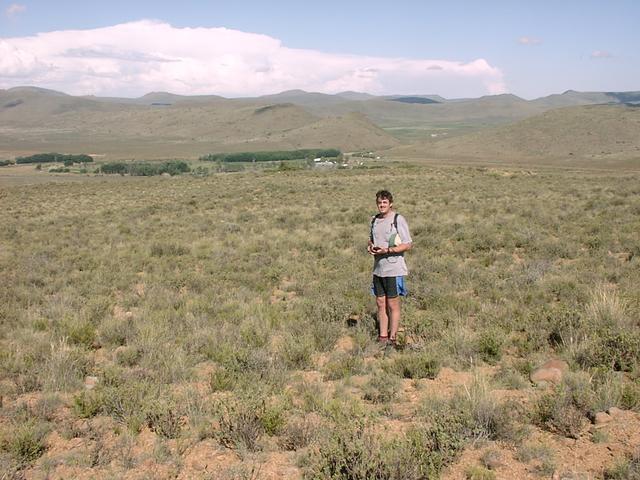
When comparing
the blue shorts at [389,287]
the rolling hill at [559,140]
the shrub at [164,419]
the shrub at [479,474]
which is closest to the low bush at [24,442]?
the shrub at [164,419]

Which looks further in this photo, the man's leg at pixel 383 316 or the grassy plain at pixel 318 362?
the man's leg at pixel 383 316

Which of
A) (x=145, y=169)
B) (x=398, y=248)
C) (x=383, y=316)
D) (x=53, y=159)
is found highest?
(x=53, y=159)

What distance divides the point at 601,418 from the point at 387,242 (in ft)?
9.91

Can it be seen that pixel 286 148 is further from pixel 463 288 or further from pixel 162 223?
pixel 463 288

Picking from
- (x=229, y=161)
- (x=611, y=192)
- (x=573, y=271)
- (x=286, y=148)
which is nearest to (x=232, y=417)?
(x=573, y=271)

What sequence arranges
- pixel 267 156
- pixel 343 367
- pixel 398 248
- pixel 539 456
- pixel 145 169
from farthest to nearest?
1. pixel 267 156
2. pixel 145 169
3. pixel 398 248
4. pixel 343 367
5. pixel 539 456

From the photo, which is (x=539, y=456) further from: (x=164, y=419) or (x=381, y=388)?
(x=164, y=419)

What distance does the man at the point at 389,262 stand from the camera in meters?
6.39

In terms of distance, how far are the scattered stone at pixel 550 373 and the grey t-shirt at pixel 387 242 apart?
189 centimetres

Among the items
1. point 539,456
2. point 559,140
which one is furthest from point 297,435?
point 559,140

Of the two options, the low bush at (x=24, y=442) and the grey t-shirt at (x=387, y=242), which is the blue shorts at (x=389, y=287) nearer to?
the grey t-shirt at (x=387, y=242)

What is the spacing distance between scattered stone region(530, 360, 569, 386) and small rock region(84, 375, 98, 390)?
4.54 meters

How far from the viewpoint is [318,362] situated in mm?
6020

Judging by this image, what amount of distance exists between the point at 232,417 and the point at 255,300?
4.15 meters
